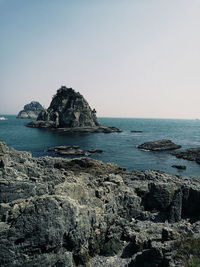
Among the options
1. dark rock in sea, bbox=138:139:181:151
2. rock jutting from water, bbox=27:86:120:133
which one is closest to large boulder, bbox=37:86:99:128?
rock jutting from water, bbox=27:86:120:133

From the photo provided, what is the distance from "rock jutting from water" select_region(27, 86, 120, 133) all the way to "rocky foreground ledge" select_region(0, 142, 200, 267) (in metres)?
116

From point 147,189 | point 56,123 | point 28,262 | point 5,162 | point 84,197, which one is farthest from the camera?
point 56,123

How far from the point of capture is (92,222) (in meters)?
20.5

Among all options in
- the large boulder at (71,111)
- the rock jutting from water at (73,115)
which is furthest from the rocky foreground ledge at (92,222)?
the large boulder at (71,111)

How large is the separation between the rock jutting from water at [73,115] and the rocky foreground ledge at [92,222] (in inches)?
4579

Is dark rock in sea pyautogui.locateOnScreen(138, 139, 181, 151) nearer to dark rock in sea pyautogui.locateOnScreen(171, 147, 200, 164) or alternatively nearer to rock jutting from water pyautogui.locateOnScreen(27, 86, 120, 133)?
dark rock in sea pyautogui.locateOnScreen(171, 147, 200, 164)

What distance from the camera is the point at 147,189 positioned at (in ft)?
102

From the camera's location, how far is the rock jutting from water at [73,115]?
152 metres

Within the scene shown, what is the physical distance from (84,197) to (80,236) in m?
4.41

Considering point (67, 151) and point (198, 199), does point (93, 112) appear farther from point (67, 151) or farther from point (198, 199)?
point (198, 199)

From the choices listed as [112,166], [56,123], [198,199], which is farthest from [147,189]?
[56,123]

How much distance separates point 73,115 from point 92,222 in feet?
453

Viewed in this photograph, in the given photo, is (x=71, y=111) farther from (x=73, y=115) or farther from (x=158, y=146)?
(x=158, y=146)

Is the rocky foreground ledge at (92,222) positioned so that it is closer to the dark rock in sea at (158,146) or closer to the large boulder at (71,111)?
the dark rock in sea at (158,146)
